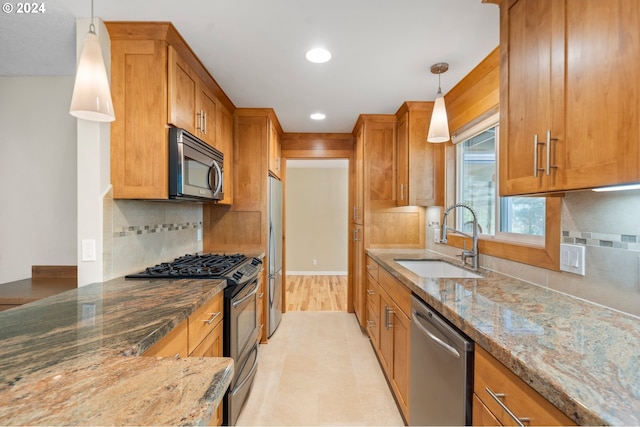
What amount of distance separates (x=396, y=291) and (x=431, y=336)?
2.11 feet

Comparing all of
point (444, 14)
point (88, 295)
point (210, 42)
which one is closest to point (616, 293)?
point (444, 14)

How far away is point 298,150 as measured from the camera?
12.8 feet

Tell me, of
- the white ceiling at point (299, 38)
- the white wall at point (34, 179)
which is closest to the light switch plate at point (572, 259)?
the white ceiling at point (299, 38)

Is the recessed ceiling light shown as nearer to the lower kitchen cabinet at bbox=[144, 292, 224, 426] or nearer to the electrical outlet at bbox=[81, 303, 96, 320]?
the lower kitchen cabinet at bbox=[144, 292, 224, 426]

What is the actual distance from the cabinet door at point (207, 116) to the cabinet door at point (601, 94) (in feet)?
6.70

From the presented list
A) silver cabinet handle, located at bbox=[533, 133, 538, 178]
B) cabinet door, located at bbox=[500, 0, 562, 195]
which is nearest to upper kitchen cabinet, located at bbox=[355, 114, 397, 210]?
cabinet door, located at bbox=[500, 0, 562, 195]

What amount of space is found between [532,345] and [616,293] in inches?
23.6

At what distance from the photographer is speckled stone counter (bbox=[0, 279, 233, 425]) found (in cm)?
58

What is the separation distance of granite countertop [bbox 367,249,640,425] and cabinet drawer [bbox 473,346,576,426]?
0.14 ft

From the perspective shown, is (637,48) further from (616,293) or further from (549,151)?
(616,293)

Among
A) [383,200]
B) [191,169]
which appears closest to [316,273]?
[383,200]

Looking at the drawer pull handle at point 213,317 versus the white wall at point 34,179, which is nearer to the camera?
the drawer pull handle at point 213,317

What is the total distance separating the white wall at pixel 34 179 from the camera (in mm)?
2133

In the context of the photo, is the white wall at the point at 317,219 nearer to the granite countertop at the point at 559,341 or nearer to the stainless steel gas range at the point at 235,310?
the stainless steel gas range at the point at 235,310
